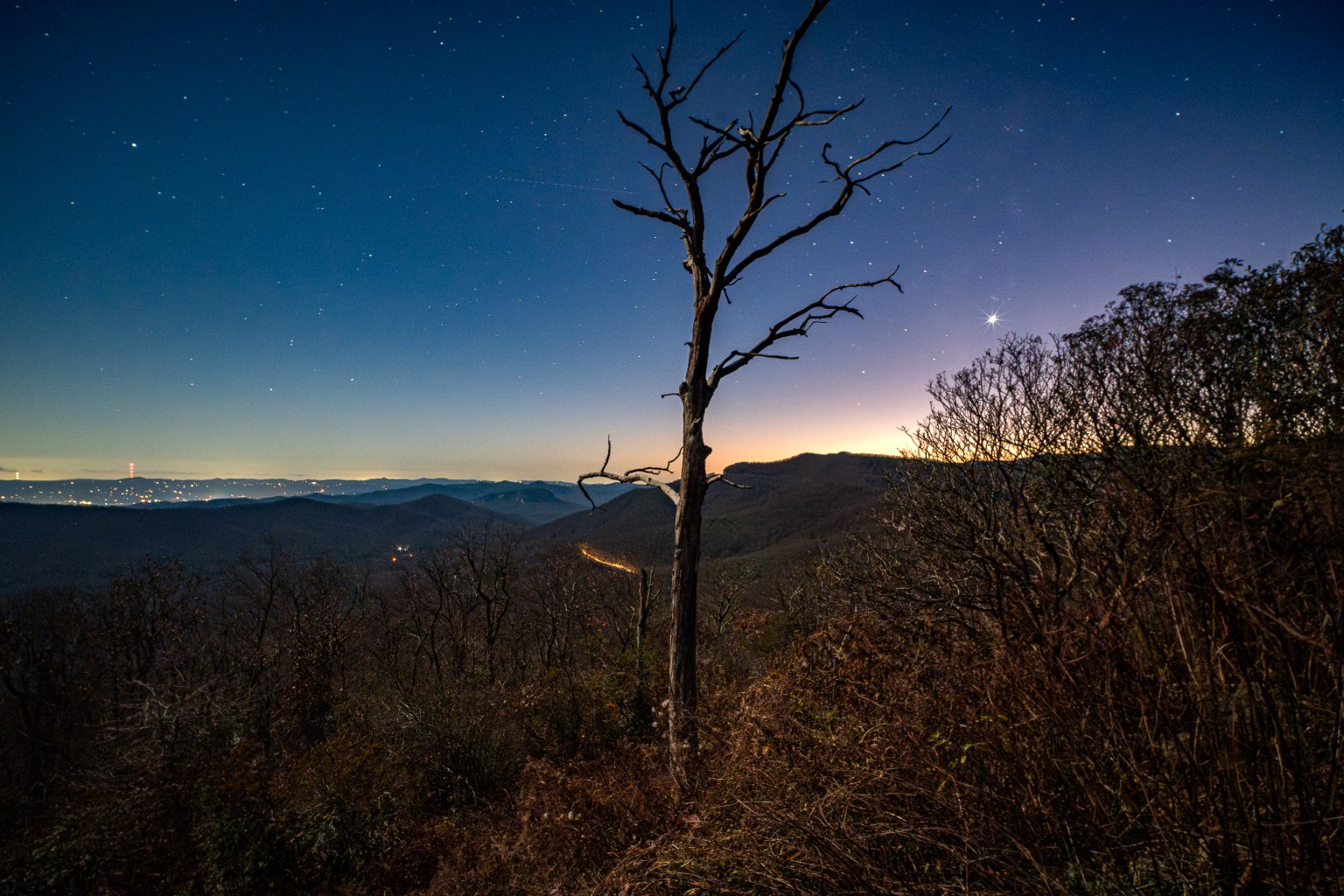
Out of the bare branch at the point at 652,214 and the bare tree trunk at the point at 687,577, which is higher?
the bare branch at the point at 652,214

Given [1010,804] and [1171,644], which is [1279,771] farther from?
[1010,804]

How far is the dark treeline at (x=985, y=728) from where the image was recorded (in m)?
1.74

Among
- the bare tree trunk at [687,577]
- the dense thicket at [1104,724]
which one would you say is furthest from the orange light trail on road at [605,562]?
the dense thicket at [1104,724]

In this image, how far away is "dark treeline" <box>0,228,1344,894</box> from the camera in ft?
5.70

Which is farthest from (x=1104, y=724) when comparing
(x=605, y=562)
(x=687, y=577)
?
(x=605, y=562)

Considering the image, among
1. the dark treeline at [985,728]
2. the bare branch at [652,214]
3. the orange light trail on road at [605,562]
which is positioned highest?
the bare branch at [652,214]

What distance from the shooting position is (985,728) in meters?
2.62

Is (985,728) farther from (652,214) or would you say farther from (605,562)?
(605,562)

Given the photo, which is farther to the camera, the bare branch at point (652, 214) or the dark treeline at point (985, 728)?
the bare branch at point (652, 214)

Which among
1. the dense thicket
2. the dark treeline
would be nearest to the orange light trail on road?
the dark treeline

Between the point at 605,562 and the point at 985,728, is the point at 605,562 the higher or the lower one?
the lower one

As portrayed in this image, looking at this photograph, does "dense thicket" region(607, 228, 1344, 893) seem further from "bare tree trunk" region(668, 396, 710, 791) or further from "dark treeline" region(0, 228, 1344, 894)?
"bare tree trunk" region(668, 396, 710, 791)

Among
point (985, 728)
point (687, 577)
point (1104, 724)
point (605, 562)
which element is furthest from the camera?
point (605, 562)

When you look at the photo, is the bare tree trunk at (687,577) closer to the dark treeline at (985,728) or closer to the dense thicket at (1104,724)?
the dark treeline at (985,728)
